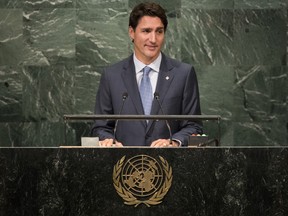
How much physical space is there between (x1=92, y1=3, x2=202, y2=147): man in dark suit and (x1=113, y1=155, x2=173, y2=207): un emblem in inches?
47.3

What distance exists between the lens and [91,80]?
25.8ft

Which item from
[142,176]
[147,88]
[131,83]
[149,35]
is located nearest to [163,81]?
[147,88]

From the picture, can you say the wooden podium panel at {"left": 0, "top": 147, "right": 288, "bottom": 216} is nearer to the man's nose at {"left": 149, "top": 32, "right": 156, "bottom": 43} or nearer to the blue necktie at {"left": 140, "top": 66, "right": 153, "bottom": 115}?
the blue necktie at {"left": 140, "top": 66, "right": 153, "bottom": 115}

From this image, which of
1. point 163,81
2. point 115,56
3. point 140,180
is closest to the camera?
point 140,180

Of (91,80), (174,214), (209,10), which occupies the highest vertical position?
(209,10)

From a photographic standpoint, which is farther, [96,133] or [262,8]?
[262,8]

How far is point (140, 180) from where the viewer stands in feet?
14.6

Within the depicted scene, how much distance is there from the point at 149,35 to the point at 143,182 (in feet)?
5.42

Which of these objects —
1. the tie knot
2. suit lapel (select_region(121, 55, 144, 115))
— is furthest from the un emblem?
the tie knot

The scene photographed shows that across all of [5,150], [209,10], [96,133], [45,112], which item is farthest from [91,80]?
[5,150]

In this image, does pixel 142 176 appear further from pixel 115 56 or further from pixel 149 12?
pixel 115 56

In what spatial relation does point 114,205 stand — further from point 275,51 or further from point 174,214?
point 275,51

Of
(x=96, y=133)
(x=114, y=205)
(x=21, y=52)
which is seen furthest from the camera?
(x=21, y=52)

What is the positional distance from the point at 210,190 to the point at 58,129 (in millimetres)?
3596
